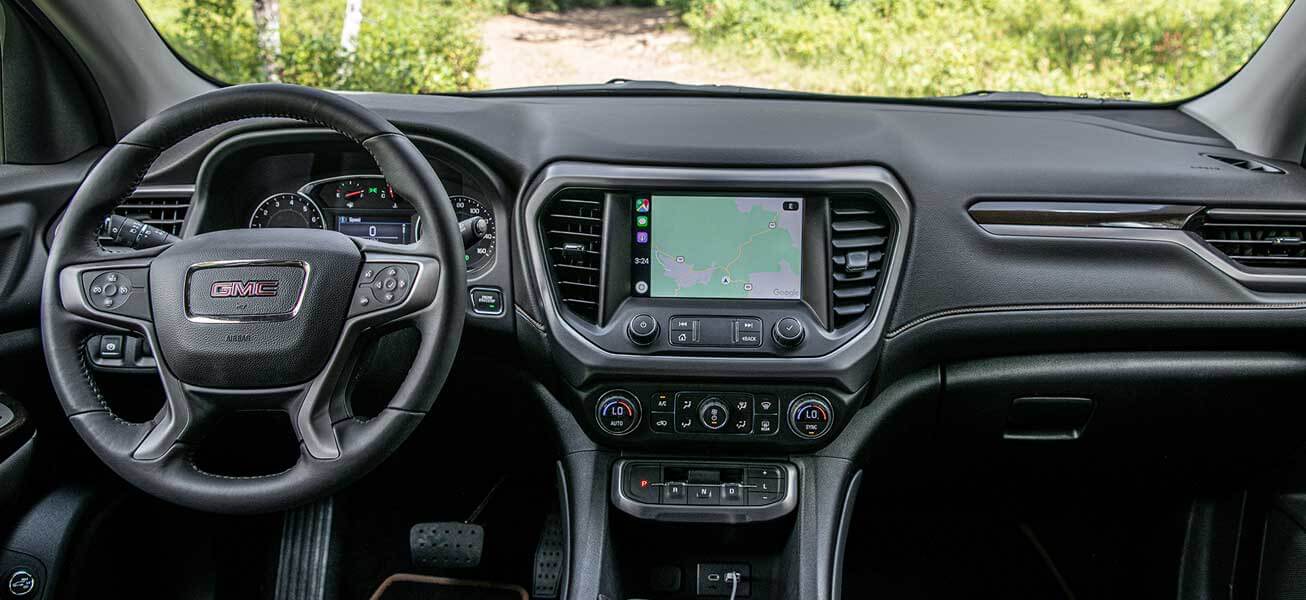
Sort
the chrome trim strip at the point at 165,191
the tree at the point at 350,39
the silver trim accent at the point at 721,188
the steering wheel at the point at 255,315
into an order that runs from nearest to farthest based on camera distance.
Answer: the steering wheel at the point at 255,315
the silver trim accent at the point at 721,188
the chrome trim strip at the point at 165,191
the tree at the point at 350,39

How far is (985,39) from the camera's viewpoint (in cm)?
506

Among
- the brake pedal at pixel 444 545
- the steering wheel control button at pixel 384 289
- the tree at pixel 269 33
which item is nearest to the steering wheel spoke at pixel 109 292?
the steering wheel control button at pixel 384 289

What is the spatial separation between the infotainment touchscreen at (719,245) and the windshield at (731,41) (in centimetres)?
102

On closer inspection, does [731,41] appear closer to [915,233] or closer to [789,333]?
[915,233]

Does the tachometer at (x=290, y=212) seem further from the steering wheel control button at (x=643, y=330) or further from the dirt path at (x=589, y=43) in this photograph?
the dirt path at (x=589, y=43)

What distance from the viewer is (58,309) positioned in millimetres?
1607

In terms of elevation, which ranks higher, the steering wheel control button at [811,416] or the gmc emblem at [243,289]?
the gmc emblem at [243,289]

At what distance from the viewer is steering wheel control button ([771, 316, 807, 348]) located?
6.42 ft

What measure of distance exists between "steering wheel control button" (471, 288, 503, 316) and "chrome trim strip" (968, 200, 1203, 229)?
98 centimetres

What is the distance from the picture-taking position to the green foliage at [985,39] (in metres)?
4.02

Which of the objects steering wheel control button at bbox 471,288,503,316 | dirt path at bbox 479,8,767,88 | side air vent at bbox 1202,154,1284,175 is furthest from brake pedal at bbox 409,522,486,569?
side air vent at bbox 1202,154,1284,175

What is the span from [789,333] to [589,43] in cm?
220

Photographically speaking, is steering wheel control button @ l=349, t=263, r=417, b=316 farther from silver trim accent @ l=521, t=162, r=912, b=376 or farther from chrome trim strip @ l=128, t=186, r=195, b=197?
chrome trim strip @ l=128, t=186, r=195, b=197

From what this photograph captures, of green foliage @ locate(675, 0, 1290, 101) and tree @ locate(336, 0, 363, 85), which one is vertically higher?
tree @ locate(336, 0, 363, 85)
